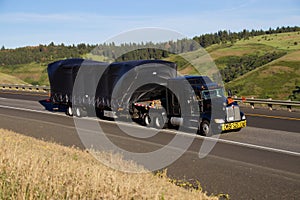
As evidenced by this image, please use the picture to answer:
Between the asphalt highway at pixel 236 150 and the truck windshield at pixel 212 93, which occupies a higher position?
the truck windshield at pixel 212 93

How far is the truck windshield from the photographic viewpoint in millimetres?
17775

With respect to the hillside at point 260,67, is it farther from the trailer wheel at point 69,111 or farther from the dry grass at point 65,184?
the dry grass at point 65,184

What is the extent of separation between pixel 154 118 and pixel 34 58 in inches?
5738

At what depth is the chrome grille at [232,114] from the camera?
57.6ft

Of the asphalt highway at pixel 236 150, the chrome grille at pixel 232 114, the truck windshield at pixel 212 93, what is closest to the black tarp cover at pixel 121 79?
the asphalt highway at pixel 236 150

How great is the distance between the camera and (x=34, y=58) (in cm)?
15700

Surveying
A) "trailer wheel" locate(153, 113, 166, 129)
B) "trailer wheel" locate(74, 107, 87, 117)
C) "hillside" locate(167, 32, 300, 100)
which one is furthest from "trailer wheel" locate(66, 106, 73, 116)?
"hillside" locate(167, 32, 300, 100)

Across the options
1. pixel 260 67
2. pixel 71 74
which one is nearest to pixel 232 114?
pixel 71 74

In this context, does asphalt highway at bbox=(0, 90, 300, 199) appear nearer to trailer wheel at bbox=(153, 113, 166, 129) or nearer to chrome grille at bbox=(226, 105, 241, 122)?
trailer wheel at bbox=(153, 113, 166, 129)

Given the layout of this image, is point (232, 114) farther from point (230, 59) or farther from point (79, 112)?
point (230, 59)

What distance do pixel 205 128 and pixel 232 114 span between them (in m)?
1.42

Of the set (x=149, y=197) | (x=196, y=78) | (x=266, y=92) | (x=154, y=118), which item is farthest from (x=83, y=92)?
(x=266, y=92)

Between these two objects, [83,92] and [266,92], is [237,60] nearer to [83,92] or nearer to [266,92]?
[266,92]

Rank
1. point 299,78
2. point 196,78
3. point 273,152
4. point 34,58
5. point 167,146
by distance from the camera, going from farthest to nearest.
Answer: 1. point 34,58
2. point 299,78
3. point 196,78
4. point 167,146
5. point 273,152
